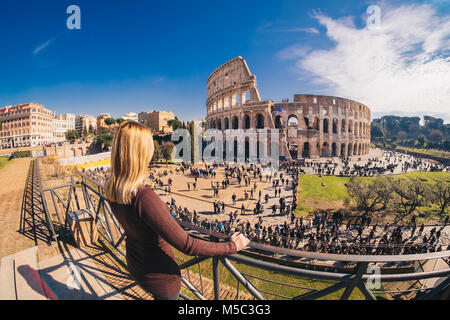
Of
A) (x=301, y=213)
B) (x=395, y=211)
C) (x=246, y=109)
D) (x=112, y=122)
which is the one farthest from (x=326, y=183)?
(x=112, y=122)

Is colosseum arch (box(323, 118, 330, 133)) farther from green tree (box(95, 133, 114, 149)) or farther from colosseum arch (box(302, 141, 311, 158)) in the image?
green tree (box(95, 133, 114, 149))

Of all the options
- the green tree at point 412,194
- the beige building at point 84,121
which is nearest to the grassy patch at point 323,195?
the green tree at point 412,194

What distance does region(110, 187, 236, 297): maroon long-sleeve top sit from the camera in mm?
1219

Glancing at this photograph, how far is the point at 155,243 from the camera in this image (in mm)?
1428

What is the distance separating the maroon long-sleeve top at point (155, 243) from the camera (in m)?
1.22

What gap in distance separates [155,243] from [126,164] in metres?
0.64

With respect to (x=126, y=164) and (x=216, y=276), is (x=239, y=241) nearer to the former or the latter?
(x=216, y=276)

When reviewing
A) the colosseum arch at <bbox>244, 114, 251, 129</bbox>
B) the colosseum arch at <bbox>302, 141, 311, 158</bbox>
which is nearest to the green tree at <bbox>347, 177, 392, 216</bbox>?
the colosseum arch at <bbox>302, 141, 311, 158</bbox>

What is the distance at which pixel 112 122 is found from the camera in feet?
320

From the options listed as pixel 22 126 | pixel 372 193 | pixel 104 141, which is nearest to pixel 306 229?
pixel 372 193

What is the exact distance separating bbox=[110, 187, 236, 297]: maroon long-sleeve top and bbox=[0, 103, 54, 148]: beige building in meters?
83.2

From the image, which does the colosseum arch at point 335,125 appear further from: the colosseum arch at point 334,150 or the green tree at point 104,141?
the green tree at point 104,141
